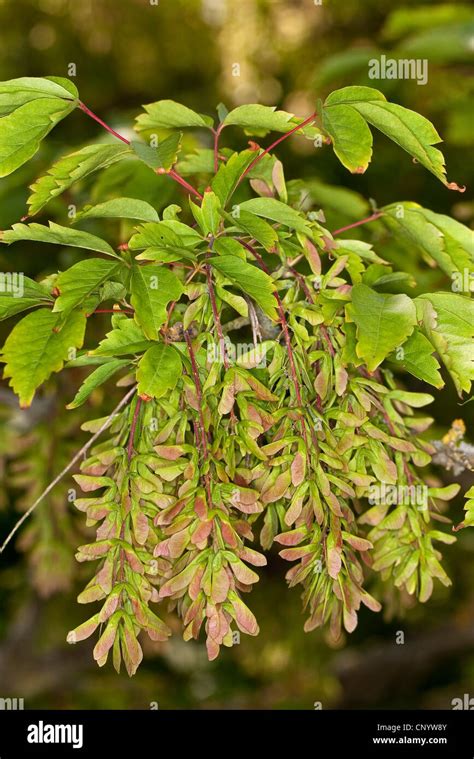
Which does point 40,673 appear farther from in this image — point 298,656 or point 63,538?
point 63,538

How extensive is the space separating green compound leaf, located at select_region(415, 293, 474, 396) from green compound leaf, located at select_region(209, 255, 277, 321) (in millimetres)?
124

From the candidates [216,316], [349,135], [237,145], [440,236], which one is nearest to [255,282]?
[216,316]

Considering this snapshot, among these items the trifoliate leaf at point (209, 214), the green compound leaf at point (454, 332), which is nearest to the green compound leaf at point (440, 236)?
the green compound leaf at point (454, 332)

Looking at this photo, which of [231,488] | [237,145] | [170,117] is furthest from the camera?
[237,145]

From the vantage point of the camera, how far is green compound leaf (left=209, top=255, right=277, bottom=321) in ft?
1.82

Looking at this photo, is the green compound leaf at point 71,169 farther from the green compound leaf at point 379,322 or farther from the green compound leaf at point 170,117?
the green compound leaf at point 379,322

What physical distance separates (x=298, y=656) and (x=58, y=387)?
0.90 m

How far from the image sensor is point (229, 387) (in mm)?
538

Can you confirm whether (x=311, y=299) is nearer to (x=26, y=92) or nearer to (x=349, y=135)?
(x=349, y=135)

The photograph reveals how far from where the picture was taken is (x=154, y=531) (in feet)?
1.85

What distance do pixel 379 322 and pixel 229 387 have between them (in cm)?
12

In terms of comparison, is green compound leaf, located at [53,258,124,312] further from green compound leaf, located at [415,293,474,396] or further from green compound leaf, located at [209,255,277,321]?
green compound leaf, located at [415,293,474,396]

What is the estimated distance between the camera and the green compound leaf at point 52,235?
0.58 metres

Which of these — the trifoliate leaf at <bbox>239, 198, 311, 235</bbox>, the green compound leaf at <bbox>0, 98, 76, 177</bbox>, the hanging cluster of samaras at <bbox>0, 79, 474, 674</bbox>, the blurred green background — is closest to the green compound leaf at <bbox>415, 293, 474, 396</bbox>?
the hanging cluster of samaras at <bbox>0, 79, 474, 674</bbox>
